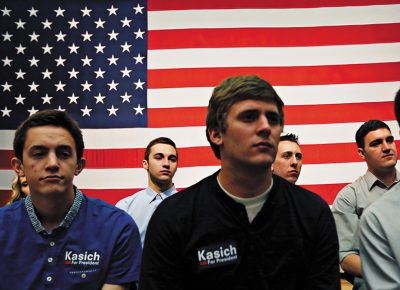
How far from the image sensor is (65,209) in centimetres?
166

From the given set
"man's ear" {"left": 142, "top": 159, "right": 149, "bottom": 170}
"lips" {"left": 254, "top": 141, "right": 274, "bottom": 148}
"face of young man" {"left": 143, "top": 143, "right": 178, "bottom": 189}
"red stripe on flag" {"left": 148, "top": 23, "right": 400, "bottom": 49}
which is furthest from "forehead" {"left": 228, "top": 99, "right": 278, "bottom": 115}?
"red stripe on flag" {"left": 148, "top": 23, "right": 400, "bottom": 49}

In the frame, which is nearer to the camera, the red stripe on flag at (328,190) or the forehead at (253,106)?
the forehead at (253,106)

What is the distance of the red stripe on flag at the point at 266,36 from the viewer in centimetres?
403

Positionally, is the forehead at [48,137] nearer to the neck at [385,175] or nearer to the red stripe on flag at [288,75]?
the neck at [385,175]

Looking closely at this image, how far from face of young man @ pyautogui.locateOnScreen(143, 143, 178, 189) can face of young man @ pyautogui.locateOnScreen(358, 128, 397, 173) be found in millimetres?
1474

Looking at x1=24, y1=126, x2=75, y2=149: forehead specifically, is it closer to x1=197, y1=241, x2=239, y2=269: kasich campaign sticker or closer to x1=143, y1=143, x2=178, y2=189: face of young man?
x1=197, y1=241, x2=239, y2=269: kasich campaign sticker

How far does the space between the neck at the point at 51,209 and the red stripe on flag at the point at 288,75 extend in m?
2.50

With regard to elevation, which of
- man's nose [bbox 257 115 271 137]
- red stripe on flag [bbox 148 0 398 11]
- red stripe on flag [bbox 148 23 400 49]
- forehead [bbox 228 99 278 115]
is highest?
red stripe on flag [bbox 148 0 398 11]

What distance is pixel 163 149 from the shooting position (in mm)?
3488

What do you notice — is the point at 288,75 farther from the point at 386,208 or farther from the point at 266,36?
the point at 386,208

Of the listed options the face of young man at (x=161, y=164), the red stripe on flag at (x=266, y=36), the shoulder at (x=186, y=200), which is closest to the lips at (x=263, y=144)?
the shoulder at (x=186, y=200)

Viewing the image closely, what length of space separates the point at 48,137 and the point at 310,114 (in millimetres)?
2840

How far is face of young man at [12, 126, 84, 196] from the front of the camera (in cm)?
158

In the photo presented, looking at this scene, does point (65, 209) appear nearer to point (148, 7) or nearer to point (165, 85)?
point (165, 85)
